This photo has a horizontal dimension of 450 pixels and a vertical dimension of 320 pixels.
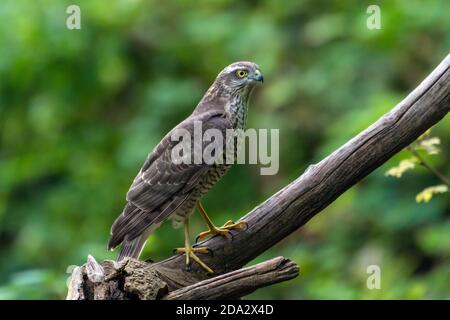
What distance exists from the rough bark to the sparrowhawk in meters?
0.21

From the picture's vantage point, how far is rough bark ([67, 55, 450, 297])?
439 centimetres

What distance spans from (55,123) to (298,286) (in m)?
3.14

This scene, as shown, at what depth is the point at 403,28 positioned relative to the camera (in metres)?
7.61

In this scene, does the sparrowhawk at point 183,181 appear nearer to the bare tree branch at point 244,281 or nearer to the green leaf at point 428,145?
the bare tree branch at point 244,281

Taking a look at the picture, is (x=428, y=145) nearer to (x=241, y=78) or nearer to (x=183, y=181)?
(x=241, y=78)

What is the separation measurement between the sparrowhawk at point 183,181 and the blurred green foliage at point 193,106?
191 cm

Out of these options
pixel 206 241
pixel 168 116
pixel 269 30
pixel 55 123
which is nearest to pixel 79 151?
pixel 55 123

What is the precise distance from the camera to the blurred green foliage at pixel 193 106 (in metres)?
7.52

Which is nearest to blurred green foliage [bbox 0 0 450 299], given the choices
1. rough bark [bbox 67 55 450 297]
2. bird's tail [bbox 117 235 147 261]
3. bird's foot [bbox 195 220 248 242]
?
bird's foot [bbox 195 220 248 242]

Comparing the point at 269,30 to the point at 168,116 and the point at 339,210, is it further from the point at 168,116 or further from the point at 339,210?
the point at 339,210

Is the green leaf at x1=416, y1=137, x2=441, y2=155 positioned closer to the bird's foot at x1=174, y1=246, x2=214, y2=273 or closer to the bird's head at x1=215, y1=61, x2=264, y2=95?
the bird's head at x1=215, y1=61, x2=264, y2=95

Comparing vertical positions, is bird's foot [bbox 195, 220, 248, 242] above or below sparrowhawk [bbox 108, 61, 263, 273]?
below

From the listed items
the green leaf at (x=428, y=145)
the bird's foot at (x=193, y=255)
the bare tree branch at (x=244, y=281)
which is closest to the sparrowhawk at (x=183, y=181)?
the bird's foot at (x=193, y=255)

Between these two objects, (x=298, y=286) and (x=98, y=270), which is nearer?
(x=98, y=270)
